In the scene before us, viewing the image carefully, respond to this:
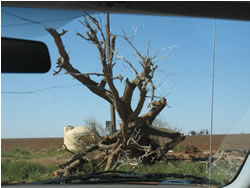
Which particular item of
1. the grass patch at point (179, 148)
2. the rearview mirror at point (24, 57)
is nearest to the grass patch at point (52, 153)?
the rearview mirror at point (24, 57)

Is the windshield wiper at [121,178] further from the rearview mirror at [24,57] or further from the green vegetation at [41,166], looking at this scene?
the rearview mirror at [24,57]

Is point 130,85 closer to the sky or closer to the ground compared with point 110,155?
closer to the sky

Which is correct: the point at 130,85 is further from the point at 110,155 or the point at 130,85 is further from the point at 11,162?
the point at 11,162

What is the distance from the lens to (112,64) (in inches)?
143

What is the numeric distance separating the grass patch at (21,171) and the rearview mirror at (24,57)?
2.51ft

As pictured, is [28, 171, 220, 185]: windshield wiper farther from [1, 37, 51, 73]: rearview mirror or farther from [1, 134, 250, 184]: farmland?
[1, 37, 51, 73]: rearview mirror

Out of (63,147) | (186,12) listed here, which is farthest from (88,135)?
(186,12)

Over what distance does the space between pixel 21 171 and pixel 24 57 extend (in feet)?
3.13

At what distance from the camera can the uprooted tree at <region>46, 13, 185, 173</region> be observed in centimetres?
353

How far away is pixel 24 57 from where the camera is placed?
331 cm

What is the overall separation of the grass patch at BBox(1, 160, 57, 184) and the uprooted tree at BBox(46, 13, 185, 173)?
0.71ft

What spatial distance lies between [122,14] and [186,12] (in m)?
0.50

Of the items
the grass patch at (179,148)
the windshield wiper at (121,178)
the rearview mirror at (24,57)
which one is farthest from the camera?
the grass patch at (179,148)

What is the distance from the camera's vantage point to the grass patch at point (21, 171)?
3.45 meters
